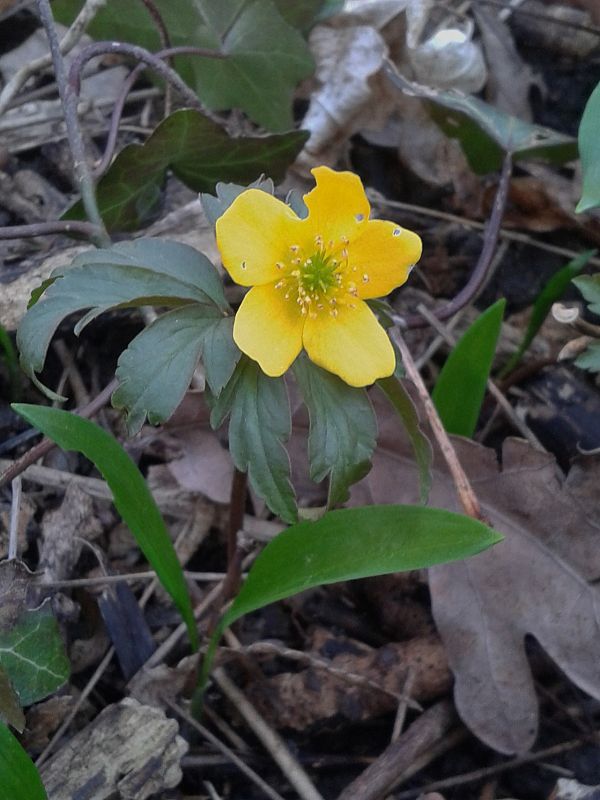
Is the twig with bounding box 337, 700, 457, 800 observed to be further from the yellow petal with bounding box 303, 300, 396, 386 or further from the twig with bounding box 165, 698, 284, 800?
the yellow petal with bounding box 303, 300, 396, 386

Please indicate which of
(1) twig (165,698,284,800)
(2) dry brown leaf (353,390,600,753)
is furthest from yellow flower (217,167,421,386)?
(1) twig (165,698,284,800)

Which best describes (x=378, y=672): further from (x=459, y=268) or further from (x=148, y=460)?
(x=459, y=268)

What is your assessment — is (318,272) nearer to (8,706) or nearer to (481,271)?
(481,271)

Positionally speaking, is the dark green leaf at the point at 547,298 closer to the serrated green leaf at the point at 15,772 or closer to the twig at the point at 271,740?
the twig at the point at 271,740

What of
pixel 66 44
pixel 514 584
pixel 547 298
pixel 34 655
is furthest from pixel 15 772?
pixel 66 44

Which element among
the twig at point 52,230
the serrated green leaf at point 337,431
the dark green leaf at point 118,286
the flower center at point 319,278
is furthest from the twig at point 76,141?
the serrated green leaf at point 337,431

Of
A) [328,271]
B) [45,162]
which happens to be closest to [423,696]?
[328,271]

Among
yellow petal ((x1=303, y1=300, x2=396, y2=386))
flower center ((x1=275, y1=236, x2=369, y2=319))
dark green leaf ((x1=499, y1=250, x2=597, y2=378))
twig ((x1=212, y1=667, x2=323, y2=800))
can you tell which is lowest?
twig ((x1=212, y1=667, x2=323, y2=800))
